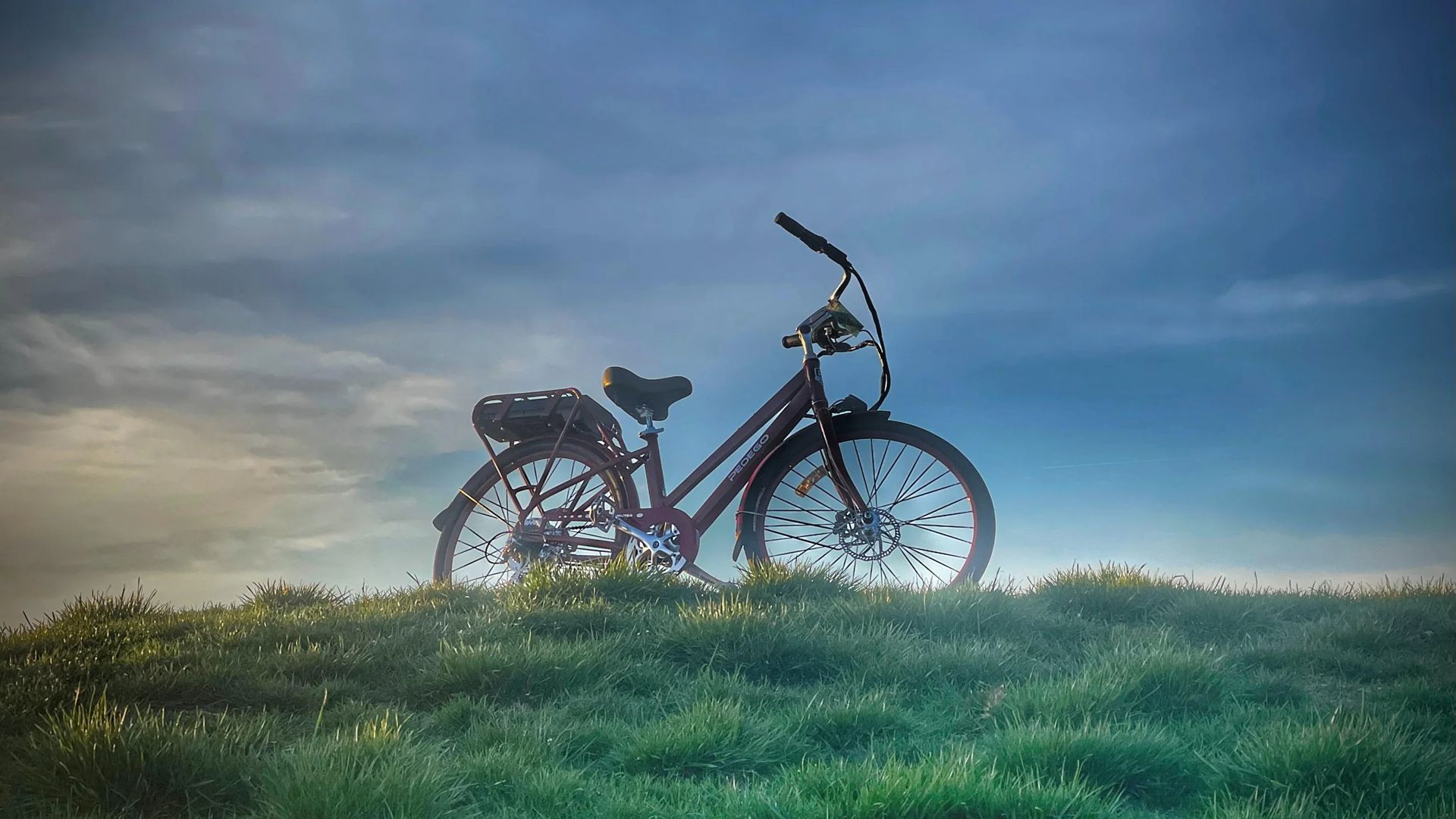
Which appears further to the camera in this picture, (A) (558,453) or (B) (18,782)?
(A) (558,453)

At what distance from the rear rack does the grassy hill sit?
4.13ft

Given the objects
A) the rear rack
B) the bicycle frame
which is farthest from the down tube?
the rear rack

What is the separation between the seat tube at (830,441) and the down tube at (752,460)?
105mm

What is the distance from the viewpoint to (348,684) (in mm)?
4520

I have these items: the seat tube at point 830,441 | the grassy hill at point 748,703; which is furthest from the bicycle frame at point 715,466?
the grassy hill at point 748,703

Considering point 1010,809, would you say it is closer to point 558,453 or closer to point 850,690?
point 850,690

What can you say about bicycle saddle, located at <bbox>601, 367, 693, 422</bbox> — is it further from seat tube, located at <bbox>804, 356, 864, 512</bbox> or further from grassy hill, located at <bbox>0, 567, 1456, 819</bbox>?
grassy hill, located at <bbox>0, 567, 1456, 819</bbox>

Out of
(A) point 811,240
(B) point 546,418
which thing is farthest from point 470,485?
(A) point 811,240

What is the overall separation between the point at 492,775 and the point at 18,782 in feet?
4.90

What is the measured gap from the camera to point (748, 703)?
408cm

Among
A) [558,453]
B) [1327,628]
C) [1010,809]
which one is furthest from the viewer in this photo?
[558,453]

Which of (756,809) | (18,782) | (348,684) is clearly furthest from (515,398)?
(756,809)

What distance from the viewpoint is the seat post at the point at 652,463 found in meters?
6.60

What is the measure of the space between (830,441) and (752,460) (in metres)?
0.61
